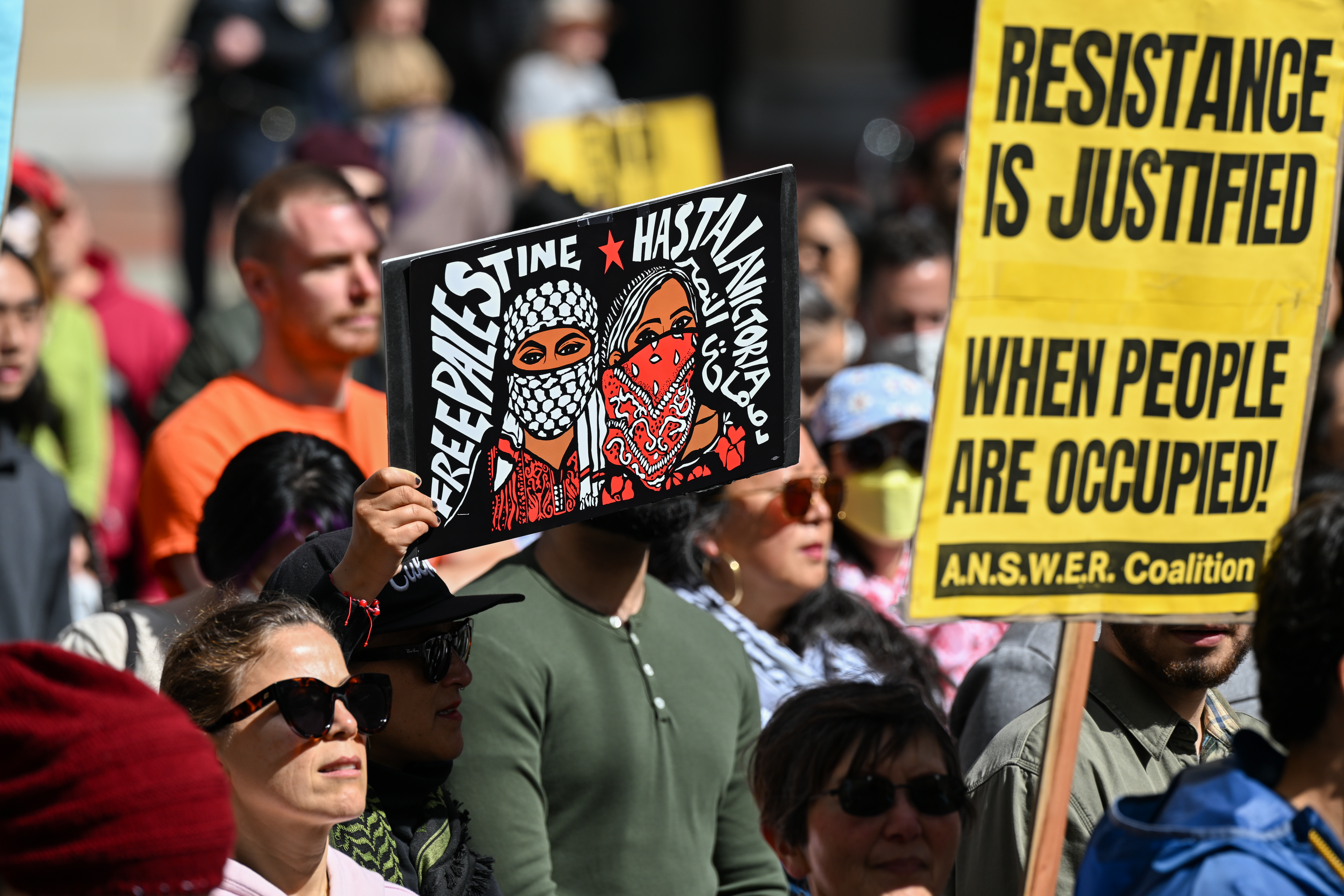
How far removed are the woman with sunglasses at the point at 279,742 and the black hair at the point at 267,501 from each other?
858mm

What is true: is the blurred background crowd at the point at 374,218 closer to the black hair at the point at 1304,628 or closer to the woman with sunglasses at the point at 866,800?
the woman with sunglasses at the point at 866,800

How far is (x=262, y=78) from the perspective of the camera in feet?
31.3

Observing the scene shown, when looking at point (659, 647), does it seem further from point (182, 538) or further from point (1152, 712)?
point (182, 538)

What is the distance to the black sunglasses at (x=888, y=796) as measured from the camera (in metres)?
3.16

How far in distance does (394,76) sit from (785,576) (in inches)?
175

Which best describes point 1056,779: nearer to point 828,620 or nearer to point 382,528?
point 382,528

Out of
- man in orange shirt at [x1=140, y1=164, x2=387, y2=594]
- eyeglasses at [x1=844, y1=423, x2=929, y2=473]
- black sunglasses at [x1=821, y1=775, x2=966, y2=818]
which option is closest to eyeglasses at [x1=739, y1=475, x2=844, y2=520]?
eyeglasses at [x1=844, y1=423, x2=929, y2=473]

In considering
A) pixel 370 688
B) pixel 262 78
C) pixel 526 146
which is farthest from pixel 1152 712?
pixel 262 78

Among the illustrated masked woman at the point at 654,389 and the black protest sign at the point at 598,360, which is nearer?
the black protest sign at the point at 598,360

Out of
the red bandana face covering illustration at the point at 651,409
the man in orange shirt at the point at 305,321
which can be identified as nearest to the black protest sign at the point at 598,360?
the red bandana face covering illustration at the point at 651,409

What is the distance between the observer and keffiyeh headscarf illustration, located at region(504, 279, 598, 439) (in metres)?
3.07

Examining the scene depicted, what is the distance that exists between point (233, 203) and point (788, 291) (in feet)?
23.5

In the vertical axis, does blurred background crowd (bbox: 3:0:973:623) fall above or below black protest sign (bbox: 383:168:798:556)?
below

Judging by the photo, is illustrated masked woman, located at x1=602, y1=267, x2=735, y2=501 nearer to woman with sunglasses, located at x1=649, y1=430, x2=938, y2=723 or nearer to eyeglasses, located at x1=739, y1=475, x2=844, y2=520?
woman with sunglasses, located at x1=649, y1=430, x2=938, y2=723
